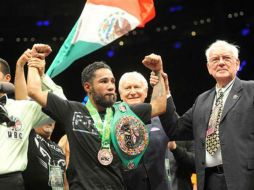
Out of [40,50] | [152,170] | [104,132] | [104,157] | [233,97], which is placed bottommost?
[152,170]

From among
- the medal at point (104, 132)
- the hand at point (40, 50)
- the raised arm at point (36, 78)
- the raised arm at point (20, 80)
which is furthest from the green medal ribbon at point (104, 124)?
the raised arm at point (20, 80)

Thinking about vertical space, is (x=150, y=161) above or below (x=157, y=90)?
below

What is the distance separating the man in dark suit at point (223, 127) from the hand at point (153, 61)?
9.0 inches

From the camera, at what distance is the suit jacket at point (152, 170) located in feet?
11.3

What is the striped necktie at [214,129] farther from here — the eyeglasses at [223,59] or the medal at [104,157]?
the medal at [104,157]

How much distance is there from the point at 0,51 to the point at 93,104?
18.0 feet

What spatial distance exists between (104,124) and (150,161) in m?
0.69

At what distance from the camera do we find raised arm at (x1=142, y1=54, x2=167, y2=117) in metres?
3.19

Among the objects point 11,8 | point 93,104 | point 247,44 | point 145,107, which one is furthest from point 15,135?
point 247,44

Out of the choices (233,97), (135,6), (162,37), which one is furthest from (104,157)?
(162,37)

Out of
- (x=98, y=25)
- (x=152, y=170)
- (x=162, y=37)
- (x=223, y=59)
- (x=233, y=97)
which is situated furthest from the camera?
(x=162, y=37)

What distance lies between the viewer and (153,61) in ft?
10.6

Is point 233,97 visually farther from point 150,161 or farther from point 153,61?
point 150,161

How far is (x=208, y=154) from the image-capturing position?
123 inches
